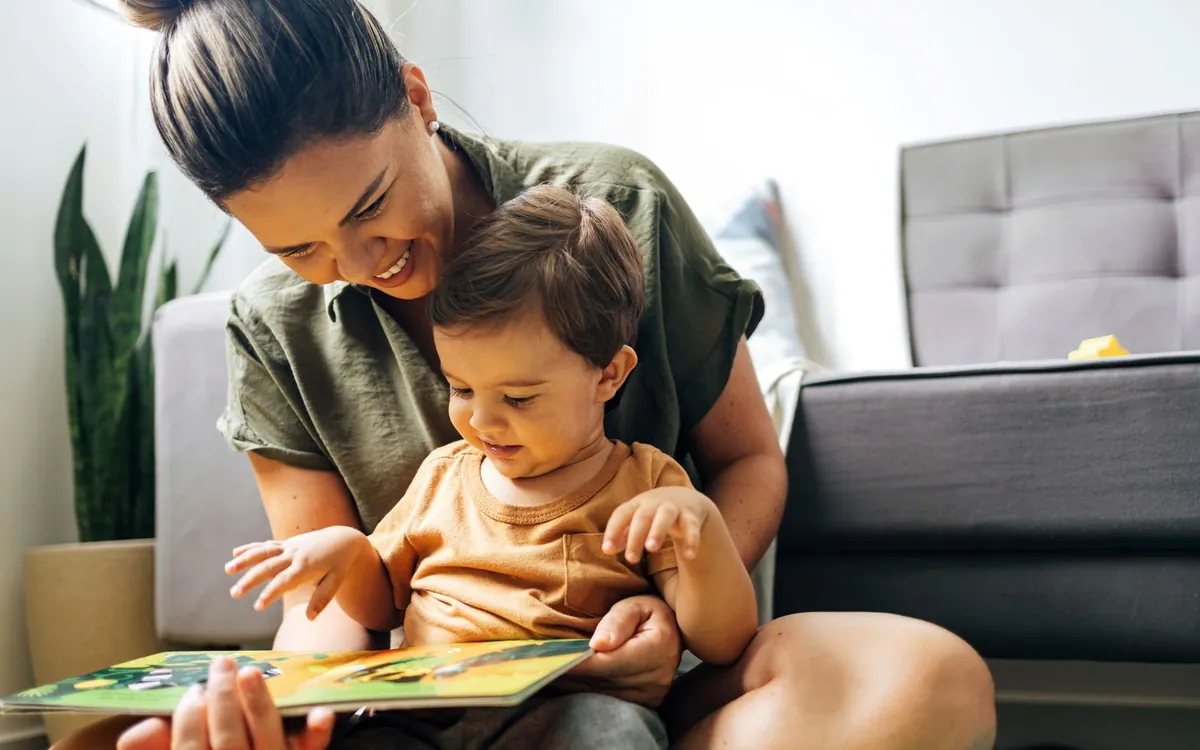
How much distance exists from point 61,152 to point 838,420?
1352 millimetres

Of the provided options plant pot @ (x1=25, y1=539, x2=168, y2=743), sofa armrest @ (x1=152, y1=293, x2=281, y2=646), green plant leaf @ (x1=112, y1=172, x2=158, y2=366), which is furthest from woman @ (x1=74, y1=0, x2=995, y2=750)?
green plant leaf @ (x1=112, y1=172, x2=158, y2=366)

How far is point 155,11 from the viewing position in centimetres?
82

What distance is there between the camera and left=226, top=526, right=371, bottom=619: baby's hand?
2.31 feet

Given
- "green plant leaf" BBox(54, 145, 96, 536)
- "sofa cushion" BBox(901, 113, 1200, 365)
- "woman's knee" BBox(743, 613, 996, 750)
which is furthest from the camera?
"sofa cushion" BBox(901, 113, 1200, 365)

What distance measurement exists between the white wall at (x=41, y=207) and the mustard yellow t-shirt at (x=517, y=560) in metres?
1.06

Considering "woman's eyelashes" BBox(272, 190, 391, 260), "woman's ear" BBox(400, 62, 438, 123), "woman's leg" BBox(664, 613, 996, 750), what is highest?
"woman's ear" BBox(400, 62, 438, 123)

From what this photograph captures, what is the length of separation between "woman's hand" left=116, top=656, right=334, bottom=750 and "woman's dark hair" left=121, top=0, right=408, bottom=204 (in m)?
0.36

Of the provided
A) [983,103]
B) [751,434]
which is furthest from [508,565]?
[983,103]

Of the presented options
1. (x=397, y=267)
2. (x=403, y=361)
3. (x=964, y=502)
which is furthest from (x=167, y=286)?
(x=964, y=502)

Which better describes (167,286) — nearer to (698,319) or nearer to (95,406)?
(95,406)

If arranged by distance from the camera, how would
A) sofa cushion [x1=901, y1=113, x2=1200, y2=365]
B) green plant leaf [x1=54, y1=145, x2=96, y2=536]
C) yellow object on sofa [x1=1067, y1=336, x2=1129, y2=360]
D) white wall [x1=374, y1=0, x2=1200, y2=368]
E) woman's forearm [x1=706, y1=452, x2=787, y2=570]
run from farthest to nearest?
white wall [x1=374, y1=0, x2=1200, y2=368] → sofa cushion [x1=901, y1=113, x2=1200, y2=365] → green plant leaf [x1=54, y1=145, x2=96, y2=536] → yellow object on sofa [x1=1067, y1=336, x2=1129, y2=360] → woman's forearm [x1=706, y1=452, x2=787, y2=570]

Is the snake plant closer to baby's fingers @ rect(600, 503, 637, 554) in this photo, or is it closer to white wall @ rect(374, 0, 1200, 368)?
white wall @ rect(374, 0, 1200, 368)

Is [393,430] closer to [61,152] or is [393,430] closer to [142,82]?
[61,152]

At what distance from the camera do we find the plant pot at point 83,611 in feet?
4.80
